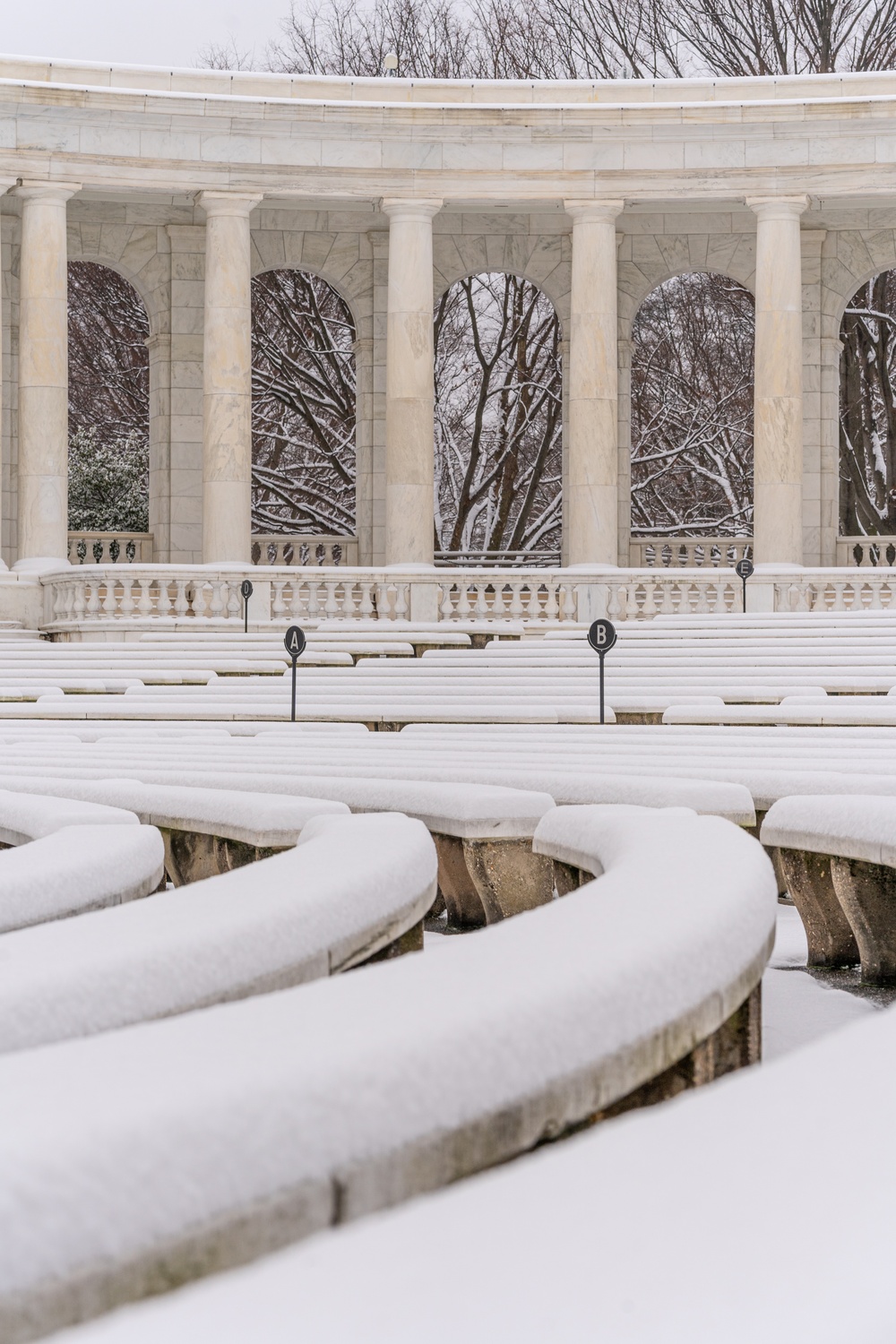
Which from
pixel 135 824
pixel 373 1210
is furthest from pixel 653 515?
pixel 373 1210

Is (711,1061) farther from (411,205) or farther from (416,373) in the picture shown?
(411,205)

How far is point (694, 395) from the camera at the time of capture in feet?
287

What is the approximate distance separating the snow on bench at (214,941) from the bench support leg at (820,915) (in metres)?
4.83

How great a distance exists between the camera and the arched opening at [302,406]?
80.0 metres

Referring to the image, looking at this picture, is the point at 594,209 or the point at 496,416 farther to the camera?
the point at 496,416

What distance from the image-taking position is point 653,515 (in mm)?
88750

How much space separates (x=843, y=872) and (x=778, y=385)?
4660 cm

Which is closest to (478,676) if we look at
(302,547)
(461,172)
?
(461,172)

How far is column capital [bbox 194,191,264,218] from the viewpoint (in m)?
58.3

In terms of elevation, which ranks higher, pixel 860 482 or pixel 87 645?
pixel 860 482

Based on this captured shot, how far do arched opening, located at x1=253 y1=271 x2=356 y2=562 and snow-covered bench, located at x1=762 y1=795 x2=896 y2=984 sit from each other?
65.2m

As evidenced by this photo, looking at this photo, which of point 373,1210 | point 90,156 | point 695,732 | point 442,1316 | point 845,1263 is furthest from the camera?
point 90,156

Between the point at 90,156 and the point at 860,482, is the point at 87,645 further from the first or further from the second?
the point at 860,482

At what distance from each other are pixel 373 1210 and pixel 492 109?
189 ft
